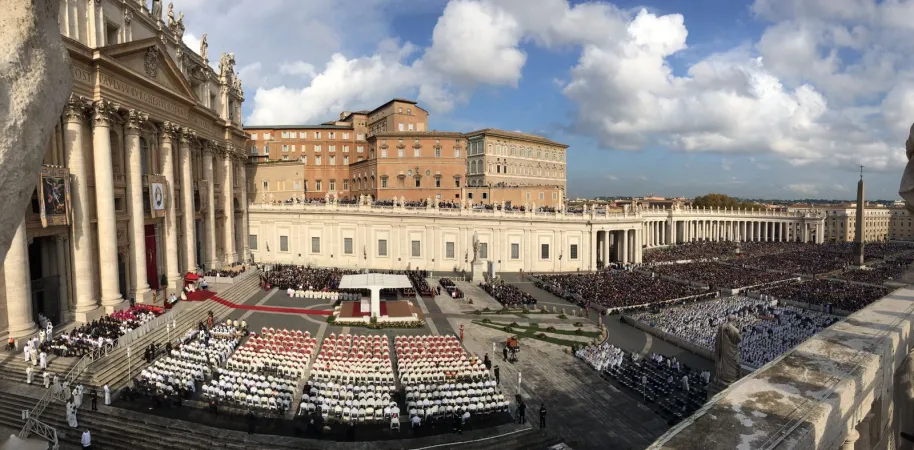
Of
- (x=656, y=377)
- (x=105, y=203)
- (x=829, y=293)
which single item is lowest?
(x=656, y=377)

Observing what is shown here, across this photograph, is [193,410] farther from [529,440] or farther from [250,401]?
[529,440]

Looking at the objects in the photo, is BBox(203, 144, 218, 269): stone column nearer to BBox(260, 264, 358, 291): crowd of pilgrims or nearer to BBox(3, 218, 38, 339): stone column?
BBox(260, 264, 358, 291): crowd of pilgrims

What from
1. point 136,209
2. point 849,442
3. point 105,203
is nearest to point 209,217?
point 136,209

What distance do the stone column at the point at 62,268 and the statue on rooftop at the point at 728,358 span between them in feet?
102

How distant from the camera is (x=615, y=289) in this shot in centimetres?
4212

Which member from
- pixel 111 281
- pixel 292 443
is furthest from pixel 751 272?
pixel 111 281

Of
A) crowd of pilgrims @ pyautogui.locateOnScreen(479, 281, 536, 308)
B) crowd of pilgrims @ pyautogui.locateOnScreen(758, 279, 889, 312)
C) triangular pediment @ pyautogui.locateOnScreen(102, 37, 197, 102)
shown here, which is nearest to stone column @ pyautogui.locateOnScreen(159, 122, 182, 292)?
triangular pediment @ pyautogui.locateOnScreen(102, 37, 197, 102)

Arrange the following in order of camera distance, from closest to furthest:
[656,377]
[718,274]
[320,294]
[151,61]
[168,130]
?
[656,377] < [151,61] < [168,130] < [320,294] < [718,274]

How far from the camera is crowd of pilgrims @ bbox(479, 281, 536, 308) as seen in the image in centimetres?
3825

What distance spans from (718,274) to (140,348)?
50.7m

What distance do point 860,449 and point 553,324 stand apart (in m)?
25.8

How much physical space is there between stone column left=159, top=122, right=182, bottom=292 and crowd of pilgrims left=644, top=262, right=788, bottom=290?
44912 millimetres

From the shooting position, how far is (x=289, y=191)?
65.6 metres

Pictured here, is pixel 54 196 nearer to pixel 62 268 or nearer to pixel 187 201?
pixel 62 268
